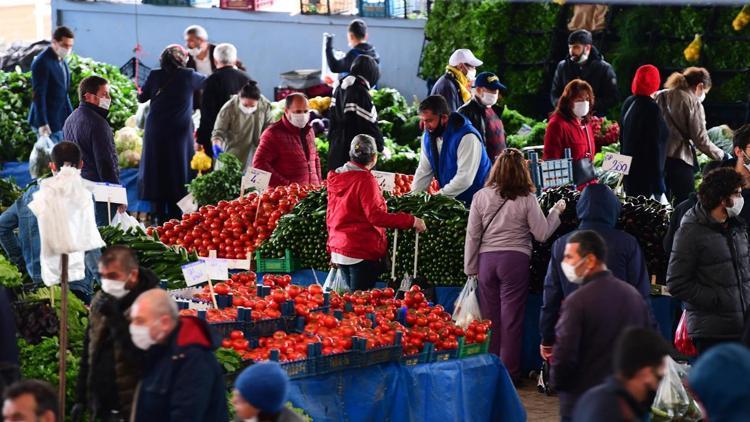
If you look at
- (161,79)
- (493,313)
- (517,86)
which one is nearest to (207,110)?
(161,79)

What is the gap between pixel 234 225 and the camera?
11.1m

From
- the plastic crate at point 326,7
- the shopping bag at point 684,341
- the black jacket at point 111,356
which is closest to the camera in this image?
the black jacket at point 111,356

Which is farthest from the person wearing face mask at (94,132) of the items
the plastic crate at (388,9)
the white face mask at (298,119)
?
the plastic crate at (388,9)

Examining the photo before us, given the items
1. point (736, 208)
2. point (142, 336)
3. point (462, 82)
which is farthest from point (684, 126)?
point (142, 336)

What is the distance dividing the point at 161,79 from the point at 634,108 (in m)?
4.44

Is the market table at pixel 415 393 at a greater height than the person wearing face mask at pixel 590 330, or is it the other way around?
the person wearing face mask at pixel 590 330

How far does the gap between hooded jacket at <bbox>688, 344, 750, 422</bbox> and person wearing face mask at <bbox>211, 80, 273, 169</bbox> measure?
880 centimetres

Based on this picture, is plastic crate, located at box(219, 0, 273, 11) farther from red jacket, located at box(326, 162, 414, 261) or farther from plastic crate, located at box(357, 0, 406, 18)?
red jacket, located at box(326, 162, 414, 261)

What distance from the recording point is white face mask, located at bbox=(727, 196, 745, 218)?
820cm

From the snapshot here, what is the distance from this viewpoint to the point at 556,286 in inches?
307

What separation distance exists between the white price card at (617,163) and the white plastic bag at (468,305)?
164 cm

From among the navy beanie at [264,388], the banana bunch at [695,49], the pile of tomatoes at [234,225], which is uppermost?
the banana bunch at [695,49]

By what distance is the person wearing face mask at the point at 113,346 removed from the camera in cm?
609

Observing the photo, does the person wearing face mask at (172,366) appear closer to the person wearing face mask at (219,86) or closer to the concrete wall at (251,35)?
the person wearing face mask at (219,86)
